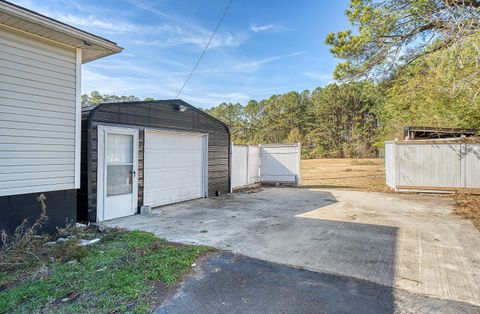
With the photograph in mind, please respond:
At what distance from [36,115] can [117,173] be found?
1.92m

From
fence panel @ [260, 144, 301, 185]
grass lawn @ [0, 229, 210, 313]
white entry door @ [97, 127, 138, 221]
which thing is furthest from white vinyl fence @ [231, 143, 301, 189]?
grass lawn @ [0, 229, 210, 313]

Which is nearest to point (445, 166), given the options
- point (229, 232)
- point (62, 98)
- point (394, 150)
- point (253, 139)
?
point (394, 150)

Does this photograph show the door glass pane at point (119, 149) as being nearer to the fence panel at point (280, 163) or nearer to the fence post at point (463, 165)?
the fence panel at point (280, 163)

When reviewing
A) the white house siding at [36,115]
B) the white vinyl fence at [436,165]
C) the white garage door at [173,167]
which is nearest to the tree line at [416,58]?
the white vinyl fence at [436,165]

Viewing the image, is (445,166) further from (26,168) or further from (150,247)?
(26,168)

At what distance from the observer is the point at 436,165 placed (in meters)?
8.66

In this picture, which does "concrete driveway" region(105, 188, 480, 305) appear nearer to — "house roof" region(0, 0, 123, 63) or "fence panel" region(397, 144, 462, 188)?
"fence panel" region(397, 144, 462, 188)

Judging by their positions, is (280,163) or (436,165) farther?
(280,163)

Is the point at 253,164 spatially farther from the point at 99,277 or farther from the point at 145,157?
the point at 99,277

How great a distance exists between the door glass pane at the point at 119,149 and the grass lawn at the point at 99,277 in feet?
6.56

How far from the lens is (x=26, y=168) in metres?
3.84

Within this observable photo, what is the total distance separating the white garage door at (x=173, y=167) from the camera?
6.33 meters

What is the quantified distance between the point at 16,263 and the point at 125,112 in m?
3.36

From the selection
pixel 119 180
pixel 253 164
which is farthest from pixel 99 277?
pixel 253 164
